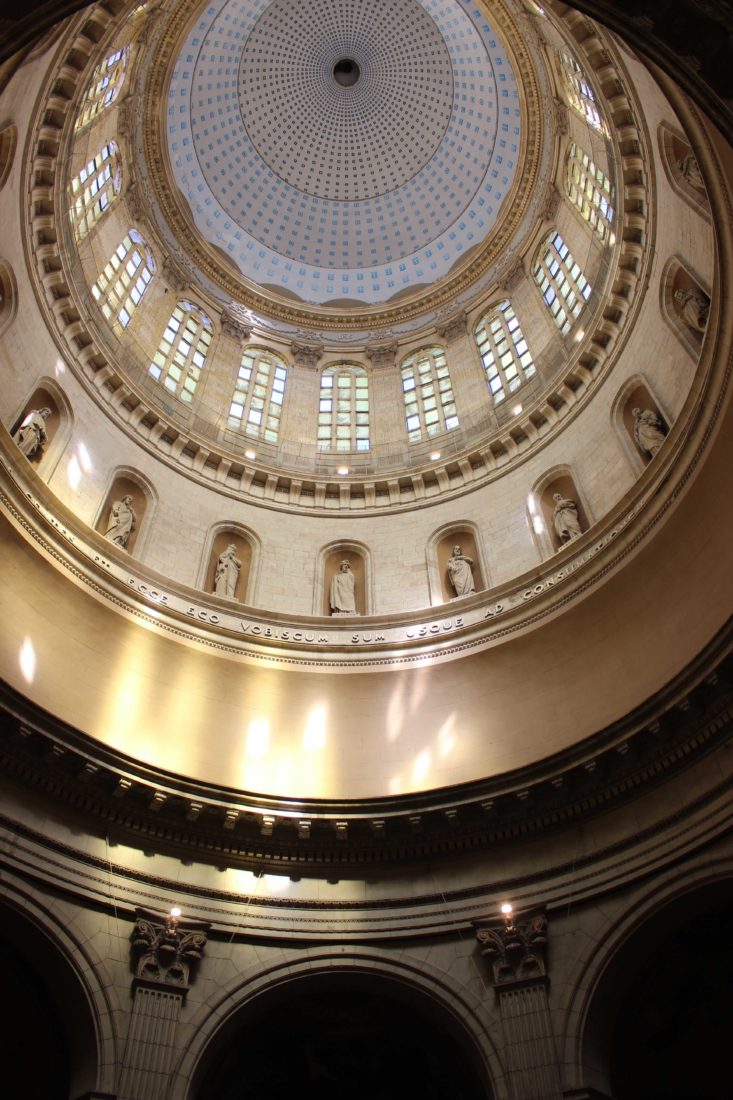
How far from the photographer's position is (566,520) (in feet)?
69.4

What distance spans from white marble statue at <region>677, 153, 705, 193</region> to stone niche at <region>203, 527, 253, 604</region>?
12952 mm

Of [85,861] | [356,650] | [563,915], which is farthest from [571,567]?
[85,861]

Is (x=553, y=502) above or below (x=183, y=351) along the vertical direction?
below

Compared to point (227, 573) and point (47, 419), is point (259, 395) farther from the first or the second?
point (47, 419)

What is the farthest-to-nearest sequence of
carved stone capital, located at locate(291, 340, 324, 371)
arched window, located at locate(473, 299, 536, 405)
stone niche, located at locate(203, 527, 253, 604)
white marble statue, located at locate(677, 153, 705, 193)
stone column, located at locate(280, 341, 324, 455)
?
carved stone capital, located at locate(291, 340, 324, 371) < stone column, located at locate(280, 341, 324, 455) < arched window, located at locate(473, 299, 536, 405) < stone niche, located at locate(203, 527, 253, 604) < white marble statue, located at locate(677, 153, 705, 193)

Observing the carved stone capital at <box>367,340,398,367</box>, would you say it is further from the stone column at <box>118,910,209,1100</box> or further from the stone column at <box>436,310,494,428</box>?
the stone column at <box>118,910,209,1100</box>

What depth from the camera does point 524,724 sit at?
60.1 ft

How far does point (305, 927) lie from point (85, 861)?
3855mm

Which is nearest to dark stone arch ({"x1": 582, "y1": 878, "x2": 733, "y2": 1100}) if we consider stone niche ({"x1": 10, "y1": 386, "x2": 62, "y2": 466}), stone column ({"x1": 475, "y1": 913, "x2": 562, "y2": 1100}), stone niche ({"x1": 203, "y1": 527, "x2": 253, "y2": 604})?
stone column ({"x1": 475, "y1": 913, "x2": 562, "y2": 1100})

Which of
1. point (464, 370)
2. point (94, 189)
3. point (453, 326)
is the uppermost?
point (453, 326)

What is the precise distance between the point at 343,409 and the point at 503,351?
533cm

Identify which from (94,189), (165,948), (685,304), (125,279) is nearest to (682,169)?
(685,304)

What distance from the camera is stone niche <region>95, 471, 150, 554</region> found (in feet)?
69.4

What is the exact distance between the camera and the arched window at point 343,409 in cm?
2823
